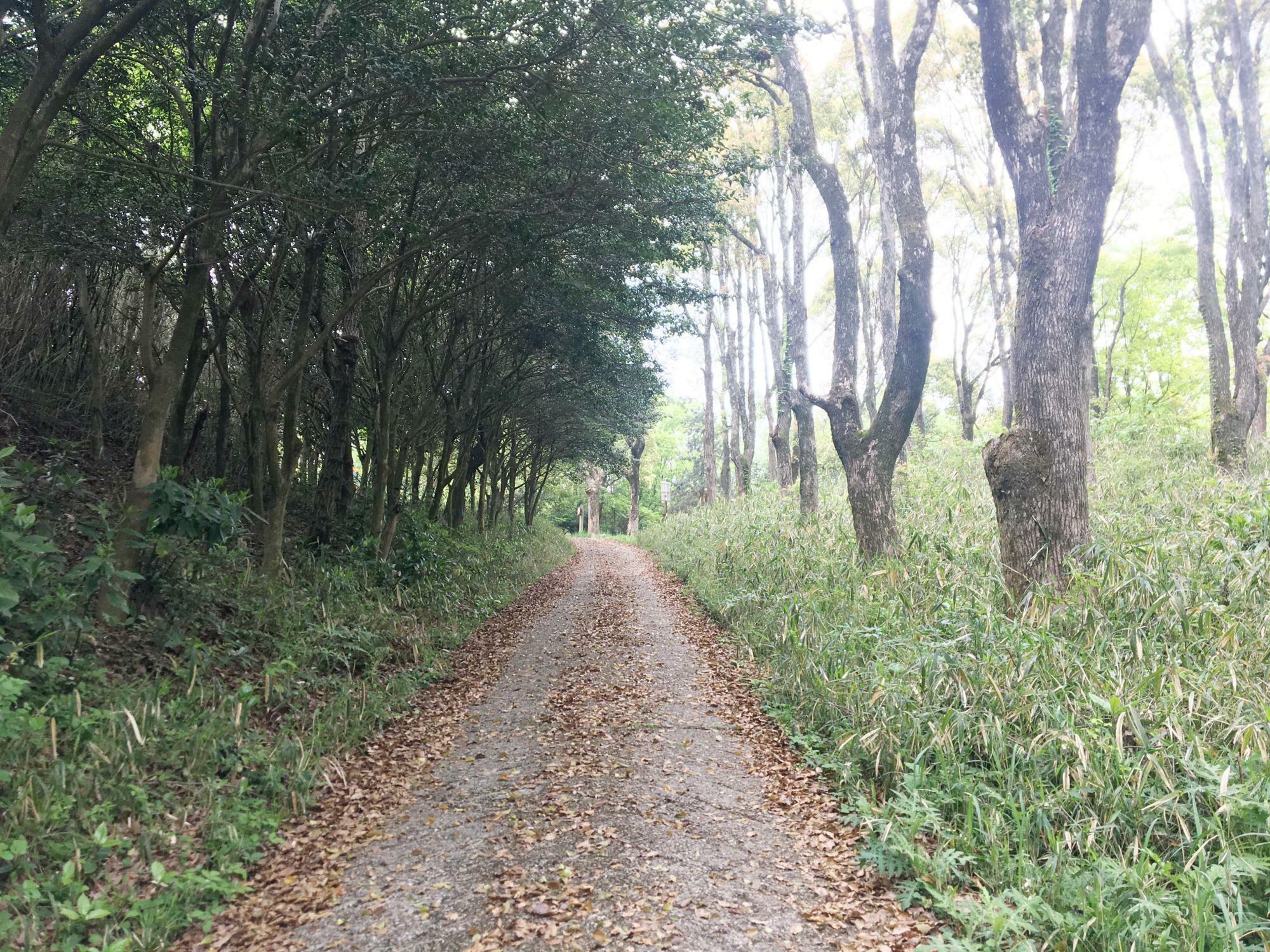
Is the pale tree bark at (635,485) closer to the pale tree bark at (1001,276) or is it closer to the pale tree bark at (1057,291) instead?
the pale tree bark at (1001,276)

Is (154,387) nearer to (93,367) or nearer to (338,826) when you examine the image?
(93,367)

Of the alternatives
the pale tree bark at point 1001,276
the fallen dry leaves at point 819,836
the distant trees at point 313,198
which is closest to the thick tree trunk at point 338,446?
the distant trees at point 313,198

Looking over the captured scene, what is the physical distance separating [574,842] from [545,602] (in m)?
8.49

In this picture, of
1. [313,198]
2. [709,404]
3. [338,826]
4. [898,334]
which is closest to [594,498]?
[709,404]

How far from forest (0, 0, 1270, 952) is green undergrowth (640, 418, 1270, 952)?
0.03m

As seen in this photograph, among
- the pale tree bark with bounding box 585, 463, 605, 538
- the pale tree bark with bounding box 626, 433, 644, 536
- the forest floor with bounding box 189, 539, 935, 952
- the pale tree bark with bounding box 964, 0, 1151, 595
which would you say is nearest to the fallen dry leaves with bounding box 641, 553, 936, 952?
the forest floor with bounding box 189, 539, 935, 952

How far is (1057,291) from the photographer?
5629 mm

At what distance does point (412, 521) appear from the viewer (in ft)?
35.7

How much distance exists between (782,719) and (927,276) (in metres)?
5.33

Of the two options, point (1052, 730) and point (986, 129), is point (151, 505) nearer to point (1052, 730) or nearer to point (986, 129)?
point (1052, 730)

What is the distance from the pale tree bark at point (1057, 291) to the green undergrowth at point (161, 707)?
18.7 feet

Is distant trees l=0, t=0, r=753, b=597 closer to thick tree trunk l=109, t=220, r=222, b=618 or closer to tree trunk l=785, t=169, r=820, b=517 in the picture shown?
thick tree trunk l=109, t=220, r=222, b=618

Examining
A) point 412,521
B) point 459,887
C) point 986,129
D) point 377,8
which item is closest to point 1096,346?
point 986,129

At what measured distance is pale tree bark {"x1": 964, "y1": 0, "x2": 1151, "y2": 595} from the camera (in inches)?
213
